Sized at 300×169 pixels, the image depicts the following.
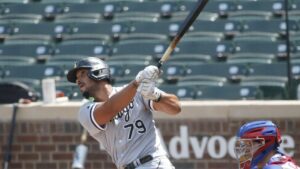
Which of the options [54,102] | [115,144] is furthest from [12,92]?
[115,144]

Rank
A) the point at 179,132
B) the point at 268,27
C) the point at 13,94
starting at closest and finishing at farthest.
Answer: the point at 179,132, the point at 13,94, the point at 268,27

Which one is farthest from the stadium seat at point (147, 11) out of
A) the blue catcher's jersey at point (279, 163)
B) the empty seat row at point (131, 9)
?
the blue catcher's jersey at point (279, 163)

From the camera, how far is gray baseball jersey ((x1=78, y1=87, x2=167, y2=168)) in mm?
5941

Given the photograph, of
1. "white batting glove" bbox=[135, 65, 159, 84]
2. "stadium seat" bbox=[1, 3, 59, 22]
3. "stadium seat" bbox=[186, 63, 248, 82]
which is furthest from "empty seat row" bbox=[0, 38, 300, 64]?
"white batting glove" bbox=[135, 65, 159, 84]

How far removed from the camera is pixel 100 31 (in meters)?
12.4

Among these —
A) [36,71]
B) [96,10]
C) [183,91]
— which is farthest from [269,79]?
[96,10]

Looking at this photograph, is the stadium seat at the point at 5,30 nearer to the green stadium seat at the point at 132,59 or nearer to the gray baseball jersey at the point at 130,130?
the green stadium seat at the point at 132,59

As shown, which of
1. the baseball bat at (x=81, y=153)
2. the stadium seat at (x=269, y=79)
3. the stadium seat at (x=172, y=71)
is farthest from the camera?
the stadium seat at (x=172, y=71)

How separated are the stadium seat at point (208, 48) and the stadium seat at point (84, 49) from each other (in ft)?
3.29

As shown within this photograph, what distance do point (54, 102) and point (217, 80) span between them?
203cm

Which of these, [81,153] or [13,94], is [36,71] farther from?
[81,153]

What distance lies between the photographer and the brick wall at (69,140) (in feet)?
29.8

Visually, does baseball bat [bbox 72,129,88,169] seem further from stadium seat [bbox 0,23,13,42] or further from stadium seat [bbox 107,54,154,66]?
stadium seat [bbox 0,23,13,42]

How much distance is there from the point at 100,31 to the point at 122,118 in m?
6.50
